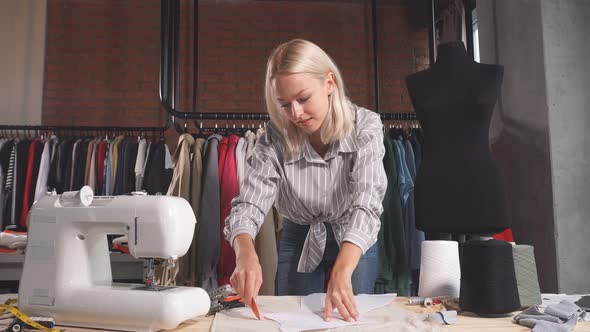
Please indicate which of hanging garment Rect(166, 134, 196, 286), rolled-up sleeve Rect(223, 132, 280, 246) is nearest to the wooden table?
rolled-up sleeve Rect(223, 132, 280, 246)

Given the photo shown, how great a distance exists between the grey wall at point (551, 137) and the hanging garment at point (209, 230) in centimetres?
168

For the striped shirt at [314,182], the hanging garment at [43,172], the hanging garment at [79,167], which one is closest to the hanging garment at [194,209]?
the hanging garment at [79,167]

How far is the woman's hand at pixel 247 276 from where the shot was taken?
1.15 meters

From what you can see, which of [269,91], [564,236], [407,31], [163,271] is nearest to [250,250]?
[269,91]

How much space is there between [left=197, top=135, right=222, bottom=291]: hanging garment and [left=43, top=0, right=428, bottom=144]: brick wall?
2122 mm

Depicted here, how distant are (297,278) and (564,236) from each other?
49.5 inches

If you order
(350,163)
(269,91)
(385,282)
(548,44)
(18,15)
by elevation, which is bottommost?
(385,282)

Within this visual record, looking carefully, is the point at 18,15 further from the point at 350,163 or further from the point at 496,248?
the point at 496,248

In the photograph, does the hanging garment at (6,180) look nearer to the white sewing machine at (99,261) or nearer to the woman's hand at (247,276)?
the white sewing machine at (99,261)

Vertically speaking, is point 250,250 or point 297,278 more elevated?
point 250,250

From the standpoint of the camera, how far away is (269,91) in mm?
1522

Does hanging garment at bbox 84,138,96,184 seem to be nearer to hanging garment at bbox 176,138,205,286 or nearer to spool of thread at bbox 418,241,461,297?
hanging garment at bbox 176,138,205,286

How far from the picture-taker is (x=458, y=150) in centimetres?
211

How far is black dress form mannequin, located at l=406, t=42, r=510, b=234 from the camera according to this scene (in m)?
2.03
